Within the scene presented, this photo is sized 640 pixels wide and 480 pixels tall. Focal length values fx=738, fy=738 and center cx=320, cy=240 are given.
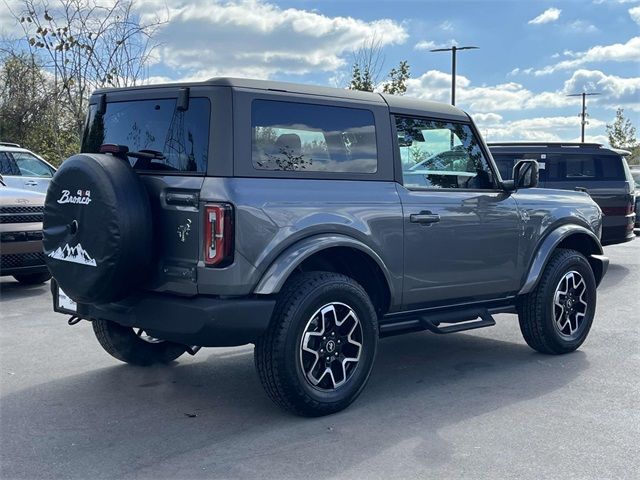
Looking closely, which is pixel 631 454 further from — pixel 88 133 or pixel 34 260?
pixel 34 260

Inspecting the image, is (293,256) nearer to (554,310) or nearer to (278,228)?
(278,228)

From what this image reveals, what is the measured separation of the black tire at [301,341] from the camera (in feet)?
13.6

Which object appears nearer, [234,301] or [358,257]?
[234,301]

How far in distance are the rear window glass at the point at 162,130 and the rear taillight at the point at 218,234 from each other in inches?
11.6

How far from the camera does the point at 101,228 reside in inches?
159

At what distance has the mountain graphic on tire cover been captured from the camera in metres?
4.14

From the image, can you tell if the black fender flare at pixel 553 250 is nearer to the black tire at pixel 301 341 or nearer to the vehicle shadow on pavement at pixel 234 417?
the vehicle shadow on pavement at pixel 234 417

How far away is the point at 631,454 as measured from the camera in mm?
3885

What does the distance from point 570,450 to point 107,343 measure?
3.17 m

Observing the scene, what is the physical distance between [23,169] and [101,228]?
9.72m

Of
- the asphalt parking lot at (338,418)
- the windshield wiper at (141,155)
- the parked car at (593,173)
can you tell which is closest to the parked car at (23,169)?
the asphalt parking lot at (338,418)

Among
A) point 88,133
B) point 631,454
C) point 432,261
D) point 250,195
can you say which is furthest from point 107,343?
point 631,454

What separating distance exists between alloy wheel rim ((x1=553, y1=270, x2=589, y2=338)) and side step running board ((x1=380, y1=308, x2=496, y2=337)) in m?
0.79

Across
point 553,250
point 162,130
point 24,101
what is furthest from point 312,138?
point 24,101
